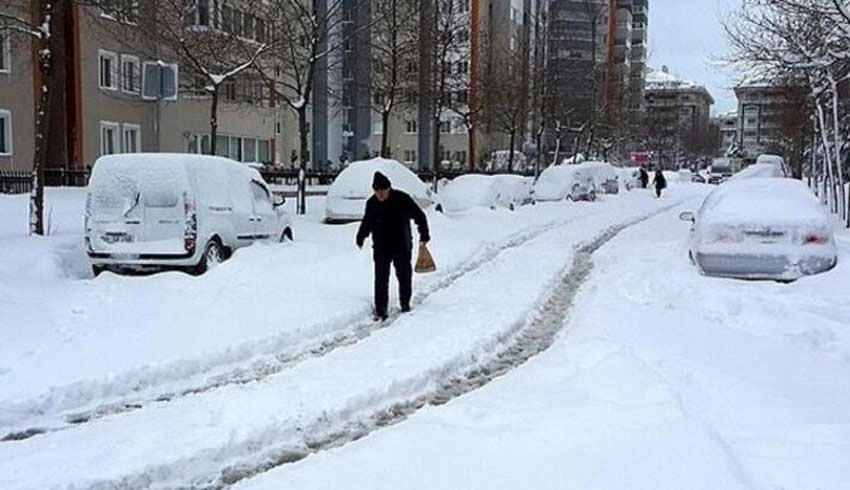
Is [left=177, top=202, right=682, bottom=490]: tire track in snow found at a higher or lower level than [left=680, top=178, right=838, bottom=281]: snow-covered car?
lower

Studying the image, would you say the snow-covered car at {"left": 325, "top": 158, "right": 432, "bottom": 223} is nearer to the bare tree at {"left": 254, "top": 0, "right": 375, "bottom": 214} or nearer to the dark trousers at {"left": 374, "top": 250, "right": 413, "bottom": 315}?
the bare tree at {"left": 254, "top": 0, "right": 375, "bottom": 214}

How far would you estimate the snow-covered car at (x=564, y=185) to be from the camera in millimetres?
34875

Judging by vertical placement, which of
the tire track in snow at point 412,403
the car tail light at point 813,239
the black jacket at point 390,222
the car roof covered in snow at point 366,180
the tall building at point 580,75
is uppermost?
the tall building at point 580,75

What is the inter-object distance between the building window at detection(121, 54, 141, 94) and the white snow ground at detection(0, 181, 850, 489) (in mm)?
26285

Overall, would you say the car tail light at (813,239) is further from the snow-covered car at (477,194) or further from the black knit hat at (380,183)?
the snow-covered car at (477,194)

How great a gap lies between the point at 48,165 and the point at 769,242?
75.3 ft

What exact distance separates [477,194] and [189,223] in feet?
50.1

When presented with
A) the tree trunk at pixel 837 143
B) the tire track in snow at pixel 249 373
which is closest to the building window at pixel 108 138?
the tree trunk at pixel 837 143

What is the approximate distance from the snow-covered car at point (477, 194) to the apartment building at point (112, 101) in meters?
7.90

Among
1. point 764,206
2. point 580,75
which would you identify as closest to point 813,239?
point 764,206

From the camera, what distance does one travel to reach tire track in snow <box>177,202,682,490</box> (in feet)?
18.0

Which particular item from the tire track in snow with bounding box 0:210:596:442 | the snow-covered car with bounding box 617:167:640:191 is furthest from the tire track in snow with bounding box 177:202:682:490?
the snow-covered car with bounding box 617:167:640:191

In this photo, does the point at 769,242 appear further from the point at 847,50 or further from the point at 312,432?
the point at 847,50

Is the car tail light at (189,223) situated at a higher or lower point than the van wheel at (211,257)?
higher
